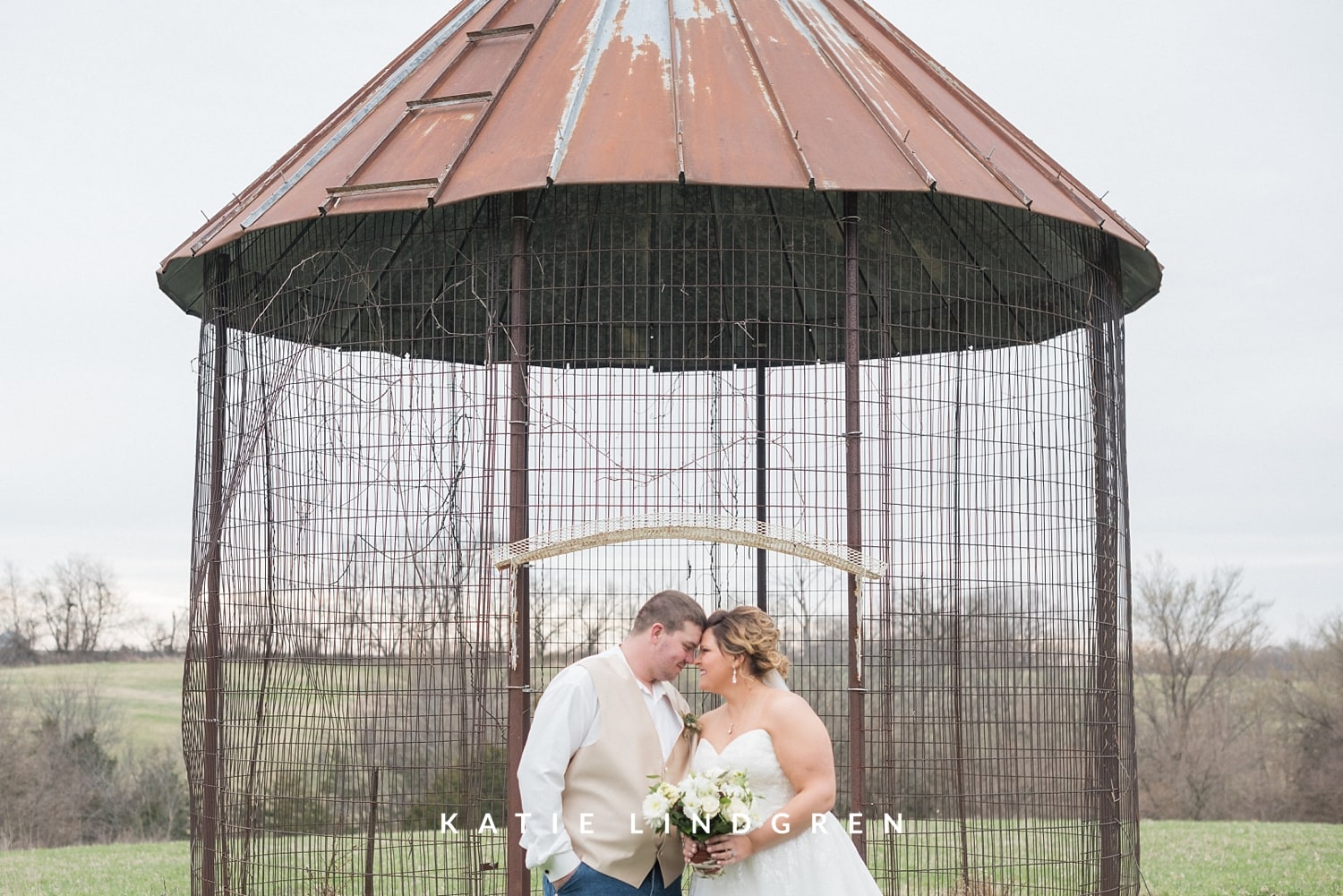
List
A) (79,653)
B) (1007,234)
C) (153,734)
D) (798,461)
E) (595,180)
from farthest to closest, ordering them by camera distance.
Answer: (79,653)
(153,734)
(1007,234)
(798,461)
(595,180)

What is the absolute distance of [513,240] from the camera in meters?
9.92

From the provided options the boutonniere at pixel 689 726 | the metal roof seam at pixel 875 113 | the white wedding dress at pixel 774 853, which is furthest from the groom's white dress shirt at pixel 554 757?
the metal roof seam at pixel 875 113

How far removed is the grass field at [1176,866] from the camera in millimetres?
16016

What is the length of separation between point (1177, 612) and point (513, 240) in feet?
122

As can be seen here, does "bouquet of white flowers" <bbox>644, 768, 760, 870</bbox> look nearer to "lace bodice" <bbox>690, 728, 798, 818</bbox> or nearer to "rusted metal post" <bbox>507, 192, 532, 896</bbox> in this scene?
"lace bodice" <bbox>690, 728, 798, 818</bbox>

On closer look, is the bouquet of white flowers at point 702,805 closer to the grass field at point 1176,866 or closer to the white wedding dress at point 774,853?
the white wedding dress at point 774,853

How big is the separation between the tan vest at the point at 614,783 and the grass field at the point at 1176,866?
7.07 metres

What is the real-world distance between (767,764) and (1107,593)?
490cm

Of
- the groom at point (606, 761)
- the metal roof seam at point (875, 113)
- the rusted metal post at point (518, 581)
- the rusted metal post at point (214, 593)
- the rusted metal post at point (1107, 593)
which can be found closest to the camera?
the groom at point (606, 761)

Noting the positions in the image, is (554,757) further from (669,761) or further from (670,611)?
(670,611)

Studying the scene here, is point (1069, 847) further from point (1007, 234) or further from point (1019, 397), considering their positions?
point (1007, 234)

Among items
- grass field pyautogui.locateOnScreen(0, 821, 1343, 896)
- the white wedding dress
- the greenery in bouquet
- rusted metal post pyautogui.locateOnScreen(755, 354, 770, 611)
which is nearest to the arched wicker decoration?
rusted metal post pyautogui.locateOnScreen(755, 354, 770, 611)

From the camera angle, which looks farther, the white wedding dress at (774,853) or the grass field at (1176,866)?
the grass field at (1176,866)

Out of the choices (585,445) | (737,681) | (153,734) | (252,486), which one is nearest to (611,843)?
(737,681)
